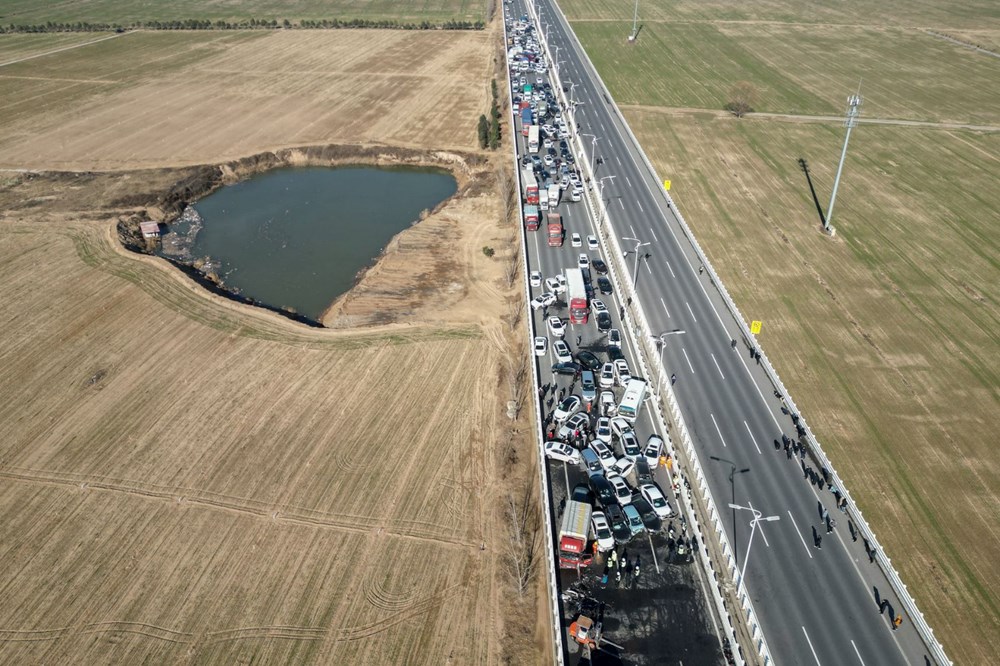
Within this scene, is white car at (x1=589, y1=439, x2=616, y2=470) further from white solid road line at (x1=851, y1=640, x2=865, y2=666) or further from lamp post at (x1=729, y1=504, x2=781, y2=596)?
white solid road line at (x1=851, y1=640, x2=865, y2=666)

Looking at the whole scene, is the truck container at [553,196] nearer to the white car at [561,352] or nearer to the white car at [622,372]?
the white car at [561,352]

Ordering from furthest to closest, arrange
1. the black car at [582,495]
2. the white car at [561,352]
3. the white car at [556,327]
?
the white car at [556,327], the white car at [561,352], the black car at [582,495]

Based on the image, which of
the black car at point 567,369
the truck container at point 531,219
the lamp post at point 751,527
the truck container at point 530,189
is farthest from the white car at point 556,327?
the truck container at point 530,189

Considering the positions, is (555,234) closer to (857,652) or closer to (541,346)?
(541,346)

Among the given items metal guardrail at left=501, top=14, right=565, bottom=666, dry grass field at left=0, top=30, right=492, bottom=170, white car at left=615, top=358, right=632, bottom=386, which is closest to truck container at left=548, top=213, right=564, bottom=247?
metal guardrail at left=501, top=14, right=565, bottom=666

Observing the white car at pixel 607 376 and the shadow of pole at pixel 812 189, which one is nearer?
the white car at pixel 607 376

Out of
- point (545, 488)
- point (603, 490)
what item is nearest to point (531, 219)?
point (603, 490)
